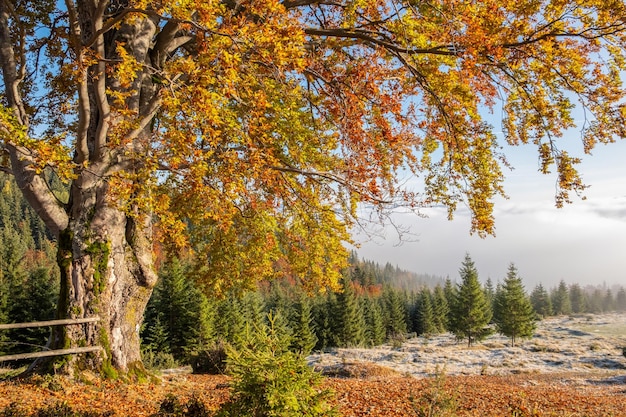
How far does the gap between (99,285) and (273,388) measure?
5.90 m

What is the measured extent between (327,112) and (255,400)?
769 centimetres

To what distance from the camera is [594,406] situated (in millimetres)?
9930

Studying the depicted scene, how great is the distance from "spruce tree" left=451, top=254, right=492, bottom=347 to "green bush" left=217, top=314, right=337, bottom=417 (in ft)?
163

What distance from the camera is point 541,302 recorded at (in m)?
91.9

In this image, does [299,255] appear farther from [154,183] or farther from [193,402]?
[193,402]

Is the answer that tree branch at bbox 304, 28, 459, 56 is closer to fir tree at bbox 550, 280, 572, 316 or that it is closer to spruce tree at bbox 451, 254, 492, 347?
spruce tree at bbox 451, 254, 492, 347

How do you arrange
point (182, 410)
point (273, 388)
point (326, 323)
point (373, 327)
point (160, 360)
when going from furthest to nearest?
point (373, 327) < point (326, 323) < point (160, 360) < point (182, 410) < point (273, 388)

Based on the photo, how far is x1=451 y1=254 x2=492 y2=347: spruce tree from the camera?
4912cm

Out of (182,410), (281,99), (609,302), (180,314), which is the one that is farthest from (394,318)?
(609,302)

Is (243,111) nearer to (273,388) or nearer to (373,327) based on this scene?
(273,388)

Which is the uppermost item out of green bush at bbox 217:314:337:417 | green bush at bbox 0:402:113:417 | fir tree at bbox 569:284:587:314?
green bush at bbox 217:314:337:417

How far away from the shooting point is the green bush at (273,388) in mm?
3830

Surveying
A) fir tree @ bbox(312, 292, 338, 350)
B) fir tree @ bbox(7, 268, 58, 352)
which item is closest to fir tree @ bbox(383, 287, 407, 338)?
fir tree @ bbox(312, 292, 338, 350)

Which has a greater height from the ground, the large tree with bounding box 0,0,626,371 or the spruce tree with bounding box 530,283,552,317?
the large tree with bounding box 0,0,626,371
